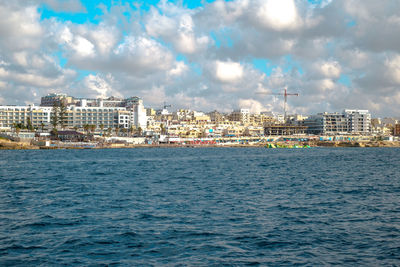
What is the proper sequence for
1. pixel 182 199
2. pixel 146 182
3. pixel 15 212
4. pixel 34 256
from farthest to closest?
1. pixel 146 182
2. pixel 182 199
3. pixel 15 212
4. pixel 34 256

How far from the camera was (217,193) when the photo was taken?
3525 centimetres

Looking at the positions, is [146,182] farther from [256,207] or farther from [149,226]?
[149,226]

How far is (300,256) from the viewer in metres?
17.5

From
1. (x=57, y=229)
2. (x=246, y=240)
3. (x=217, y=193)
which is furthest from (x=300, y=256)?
(x=217, y=193)

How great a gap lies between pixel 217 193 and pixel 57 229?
52.8 feet

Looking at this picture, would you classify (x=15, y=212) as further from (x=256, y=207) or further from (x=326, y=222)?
(x=326, y=222)

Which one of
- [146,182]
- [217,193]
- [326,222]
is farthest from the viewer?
[146,182]

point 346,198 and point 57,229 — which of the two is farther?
point 346,198

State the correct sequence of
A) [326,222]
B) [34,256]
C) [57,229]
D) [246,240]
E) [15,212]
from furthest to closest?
[15,212] < [326,222] < [57,229] < [246,240] < [34,256]

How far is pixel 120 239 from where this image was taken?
1975 centimetres

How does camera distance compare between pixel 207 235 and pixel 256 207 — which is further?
pixel 256 207

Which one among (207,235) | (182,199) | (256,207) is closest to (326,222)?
(256,207)

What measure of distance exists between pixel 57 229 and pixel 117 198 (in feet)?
35.0

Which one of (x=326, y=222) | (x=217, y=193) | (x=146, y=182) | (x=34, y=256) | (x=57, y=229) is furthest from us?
(x=146, y=182)
